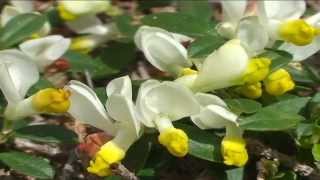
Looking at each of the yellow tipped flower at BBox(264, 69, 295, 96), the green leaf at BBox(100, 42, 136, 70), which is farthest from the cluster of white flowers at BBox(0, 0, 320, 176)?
the green leaf at BBox(100, 42, 136, 70)

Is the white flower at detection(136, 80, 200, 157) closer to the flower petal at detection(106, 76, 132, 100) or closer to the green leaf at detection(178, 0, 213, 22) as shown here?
the flower petal at detection(106, 76, 132, 100)

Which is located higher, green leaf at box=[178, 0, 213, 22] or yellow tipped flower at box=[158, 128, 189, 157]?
yellow tipped flower at box=[158, 128, 189, 157]

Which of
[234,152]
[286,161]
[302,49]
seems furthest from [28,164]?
[302,49]

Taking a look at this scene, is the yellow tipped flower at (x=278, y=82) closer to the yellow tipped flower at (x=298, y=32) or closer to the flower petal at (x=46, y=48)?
the yellow tipped flower at (x=298, y=32)

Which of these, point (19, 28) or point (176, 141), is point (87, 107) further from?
point (19, 28)

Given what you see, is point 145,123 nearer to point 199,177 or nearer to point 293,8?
point 199,177
